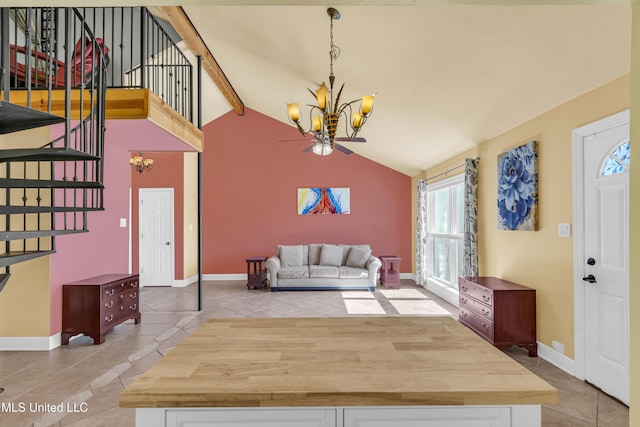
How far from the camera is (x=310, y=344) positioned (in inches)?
45.3

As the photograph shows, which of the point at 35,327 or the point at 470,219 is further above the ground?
the point at 470,219

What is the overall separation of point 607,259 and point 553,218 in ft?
2.02

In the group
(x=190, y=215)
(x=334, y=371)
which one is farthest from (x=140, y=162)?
(x=334, y=371)

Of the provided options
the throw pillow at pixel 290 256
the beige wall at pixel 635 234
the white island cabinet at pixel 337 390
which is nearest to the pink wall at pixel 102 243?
the throw pillow at pixel 290 256

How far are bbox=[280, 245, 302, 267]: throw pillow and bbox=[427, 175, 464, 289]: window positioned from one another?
8.56ft

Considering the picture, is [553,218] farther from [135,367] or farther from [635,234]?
[135,367]

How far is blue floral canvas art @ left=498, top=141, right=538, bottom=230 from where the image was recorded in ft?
11.0

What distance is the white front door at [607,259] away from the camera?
2479 millimetres

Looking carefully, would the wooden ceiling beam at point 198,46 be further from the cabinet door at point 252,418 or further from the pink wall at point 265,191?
the cabinet door at point 252,418

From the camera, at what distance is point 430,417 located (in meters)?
0.88

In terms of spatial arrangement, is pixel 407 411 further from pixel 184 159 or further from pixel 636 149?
pixel 184 159

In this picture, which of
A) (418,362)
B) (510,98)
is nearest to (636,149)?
(418,362)

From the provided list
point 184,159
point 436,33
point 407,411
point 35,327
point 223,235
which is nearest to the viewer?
point 407,411

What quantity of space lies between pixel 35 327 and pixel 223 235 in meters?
4.20
